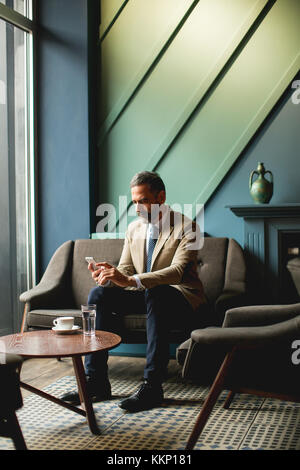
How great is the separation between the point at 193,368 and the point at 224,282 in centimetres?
111

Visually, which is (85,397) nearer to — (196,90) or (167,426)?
(167,426)

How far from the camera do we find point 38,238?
4.05 meters

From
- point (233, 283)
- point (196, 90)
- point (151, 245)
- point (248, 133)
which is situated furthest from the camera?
point (196, 90)

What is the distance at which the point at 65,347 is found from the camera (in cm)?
203

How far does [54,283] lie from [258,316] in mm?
1716

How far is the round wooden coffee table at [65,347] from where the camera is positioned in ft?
6.41

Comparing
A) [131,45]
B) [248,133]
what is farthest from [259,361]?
[131,45]

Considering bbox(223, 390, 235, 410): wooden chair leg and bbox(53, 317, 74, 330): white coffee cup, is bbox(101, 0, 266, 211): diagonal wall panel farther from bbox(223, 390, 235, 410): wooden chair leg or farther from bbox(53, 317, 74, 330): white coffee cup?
bbox(223, 390, 235, 410): wooden chair leg

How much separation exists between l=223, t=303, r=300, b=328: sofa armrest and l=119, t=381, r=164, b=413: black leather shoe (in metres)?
0.58

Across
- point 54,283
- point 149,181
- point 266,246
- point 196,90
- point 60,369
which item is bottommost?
point 60,369

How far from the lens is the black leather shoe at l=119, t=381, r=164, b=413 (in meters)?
2.47

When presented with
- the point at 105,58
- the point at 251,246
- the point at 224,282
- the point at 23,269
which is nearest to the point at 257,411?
the point at 224,282

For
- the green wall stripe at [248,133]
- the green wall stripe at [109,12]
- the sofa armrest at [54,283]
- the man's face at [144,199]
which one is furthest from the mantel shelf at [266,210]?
the green wall stripe at [109,12]

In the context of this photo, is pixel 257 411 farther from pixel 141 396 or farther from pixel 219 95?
pixel 219 95
